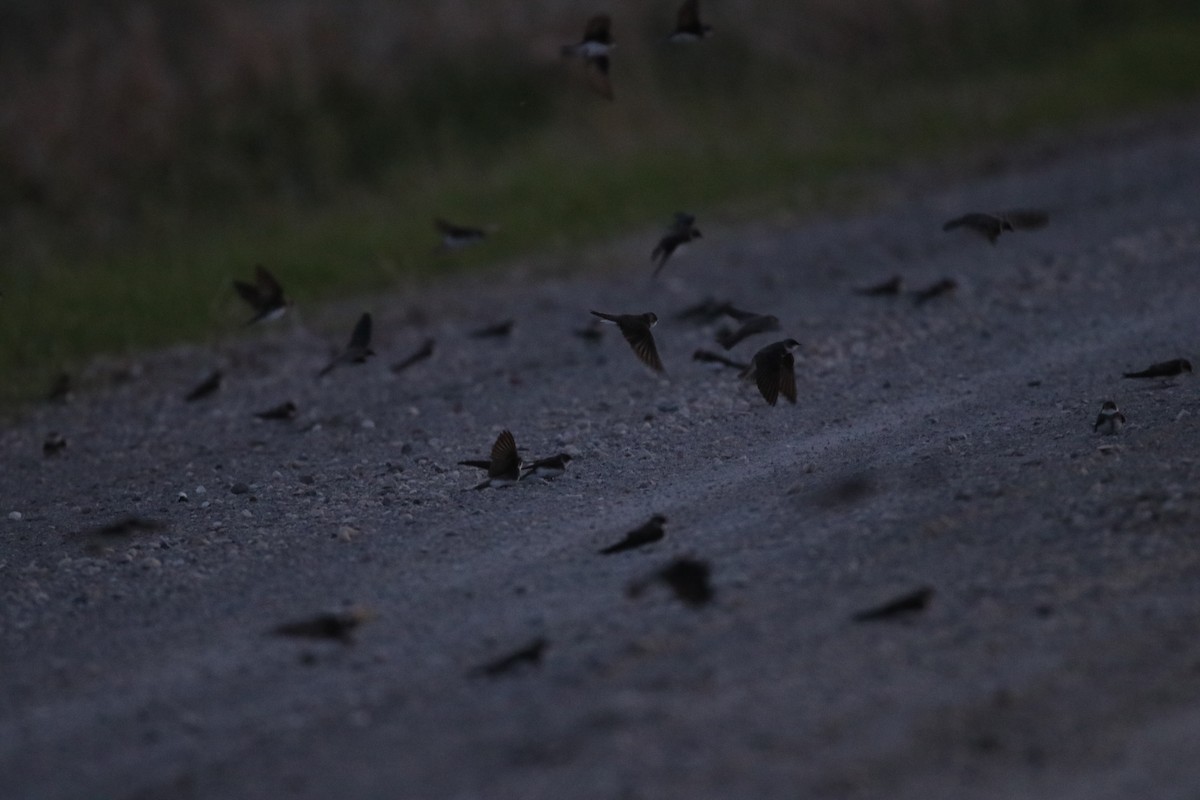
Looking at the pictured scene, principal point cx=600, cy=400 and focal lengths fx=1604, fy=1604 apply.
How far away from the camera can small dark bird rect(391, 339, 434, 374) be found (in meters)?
9.33

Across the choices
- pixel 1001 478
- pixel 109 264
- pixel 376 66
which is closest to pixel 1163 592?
pixel 1001 478

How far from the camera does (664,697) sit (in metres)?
4.34

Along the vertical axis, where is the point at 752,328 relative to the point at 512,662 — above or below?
below

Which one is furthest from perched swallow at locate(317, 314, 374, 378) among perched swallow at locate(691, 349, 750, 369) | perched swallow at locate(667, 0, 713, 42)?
perched swallow at locate(667, 0, 713, 42)

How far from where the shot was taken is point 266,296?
9.48 m

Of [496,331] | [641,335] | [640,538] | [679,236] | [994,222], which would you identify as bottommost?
[496,331]

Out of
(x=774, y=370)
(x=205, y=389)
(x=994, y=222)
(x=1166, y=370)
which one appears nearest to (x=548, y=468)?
(x=774, y=370)

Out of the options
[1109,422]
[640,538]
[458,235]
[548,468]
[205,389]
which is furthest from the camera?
[458,235]

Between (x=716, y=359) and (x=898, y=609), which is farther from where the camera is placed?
(x=716, y=359)

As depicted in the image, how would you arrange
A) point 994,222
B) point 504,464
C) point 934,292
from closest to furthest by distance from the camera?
point 504,464
point 994,222
point 934,292

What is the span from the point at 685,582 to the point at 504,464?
5.63ft

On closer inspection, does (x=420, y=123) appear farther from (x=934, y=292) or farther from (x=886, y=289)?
(x=934, y=292)

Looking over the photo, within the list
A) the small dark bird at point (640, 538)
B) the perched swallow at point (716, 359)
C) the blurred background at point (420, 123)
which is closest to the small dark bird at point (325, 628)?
the small dark bird at point (640, 538)

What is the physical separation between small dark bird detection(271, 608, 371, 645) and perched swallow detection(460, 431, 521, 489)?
169 centimetres
